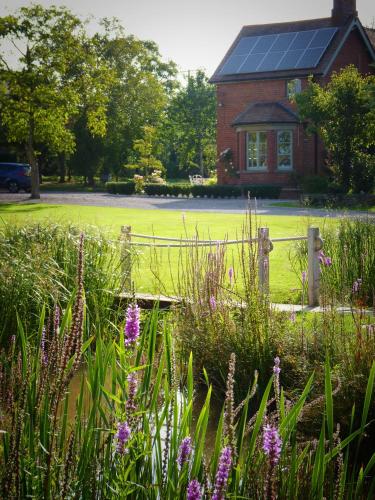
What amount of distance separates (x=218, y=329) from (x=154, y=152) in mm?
48987

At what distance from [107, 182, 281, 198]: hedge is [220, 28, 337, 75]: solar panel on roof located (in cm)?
592

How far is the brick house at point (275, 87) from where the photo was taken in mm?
34812

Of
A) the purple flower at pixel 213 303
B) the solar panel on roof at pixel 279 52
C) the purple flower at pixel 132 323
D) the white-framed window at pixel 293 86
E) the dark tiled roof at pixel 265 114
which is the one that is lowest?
the purple flower at pixel 213 303

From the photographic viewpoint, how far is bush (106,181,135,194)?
38.6 metres

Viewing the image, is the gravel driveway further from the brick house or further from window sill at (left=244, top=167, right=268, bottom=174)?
the brick house

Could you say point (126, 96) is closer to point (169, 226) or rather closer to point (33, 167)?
point (33, 167)

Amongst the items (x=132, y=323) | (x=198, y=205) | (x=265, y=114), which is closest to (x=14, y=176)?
(x=265, y=114)

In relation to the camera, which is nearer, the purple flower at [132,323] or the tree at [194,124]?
the purple flower at [132,323]

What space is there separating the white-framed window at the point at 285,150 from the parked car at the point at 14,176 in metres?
12.5

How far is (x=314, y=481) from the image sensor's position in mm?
2697

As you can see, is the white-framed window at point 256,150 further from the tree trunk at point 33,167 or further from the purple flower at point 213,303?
the purple flower at point 213,303

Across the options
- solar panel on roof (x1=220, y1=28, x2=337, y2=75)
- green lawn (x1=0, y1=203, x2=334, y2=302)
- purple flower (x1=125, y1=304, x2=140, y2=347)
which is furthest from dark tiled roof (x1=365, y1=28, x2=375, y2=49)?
purple flower (x1=125, y1=304, x2=140, y2=347)

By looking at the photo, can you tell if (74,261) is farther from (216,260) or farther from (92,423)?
(92,423)

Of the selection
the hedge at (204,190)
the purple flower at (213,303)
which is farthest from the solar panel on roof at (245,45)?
the purple flower at (213,303)
